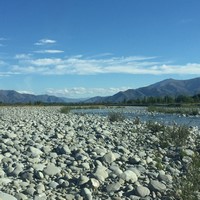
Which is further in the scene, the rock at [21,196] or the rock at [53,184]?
the rock at [53,184]

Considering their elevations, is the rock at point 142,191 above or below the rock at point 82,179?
below

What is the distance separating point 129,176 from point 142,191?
85cm

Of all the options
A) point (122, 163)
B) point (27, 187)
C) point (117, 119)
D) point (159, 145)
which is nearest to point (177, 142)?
point (159, 145)

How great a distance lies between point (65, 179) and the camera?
345 inches

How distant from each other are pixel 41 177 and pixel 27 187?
650 millimetres

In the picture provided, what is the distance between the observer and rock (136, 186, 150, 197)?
8.02 meters

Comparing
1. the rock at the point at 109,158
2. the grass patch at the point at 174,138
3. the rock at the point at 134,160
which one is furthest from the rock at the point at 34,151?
the grass patch at the point at 174,138

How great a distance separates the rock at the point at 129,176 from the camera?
8.82m

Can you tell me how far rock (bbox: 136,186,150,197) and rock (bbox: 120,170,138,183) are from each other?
64 centimetres

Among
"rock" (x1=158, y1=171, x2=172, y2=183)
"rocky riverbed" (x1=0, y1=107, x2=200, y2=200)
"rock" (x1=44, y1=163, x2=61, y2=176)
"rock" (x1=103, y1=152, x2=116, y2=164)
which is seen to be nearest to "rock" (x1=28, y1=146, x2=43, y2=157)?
"rocky riverbed" (x1=0, y1=107, x2=200, y2=200)

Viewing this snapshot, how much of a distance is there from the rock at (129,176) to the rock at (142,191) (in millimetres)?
643

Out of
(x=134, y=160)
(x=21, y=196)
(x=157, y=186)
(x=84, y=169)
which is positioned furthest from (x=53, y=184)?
(x=134, y=160)

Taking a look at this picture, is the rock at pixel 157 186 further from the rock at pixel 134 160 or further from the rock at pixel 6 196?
the rock at pixel 6 196

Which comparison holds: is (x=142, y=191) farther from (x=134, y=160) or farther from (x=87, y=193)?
(x=134, y=160)
